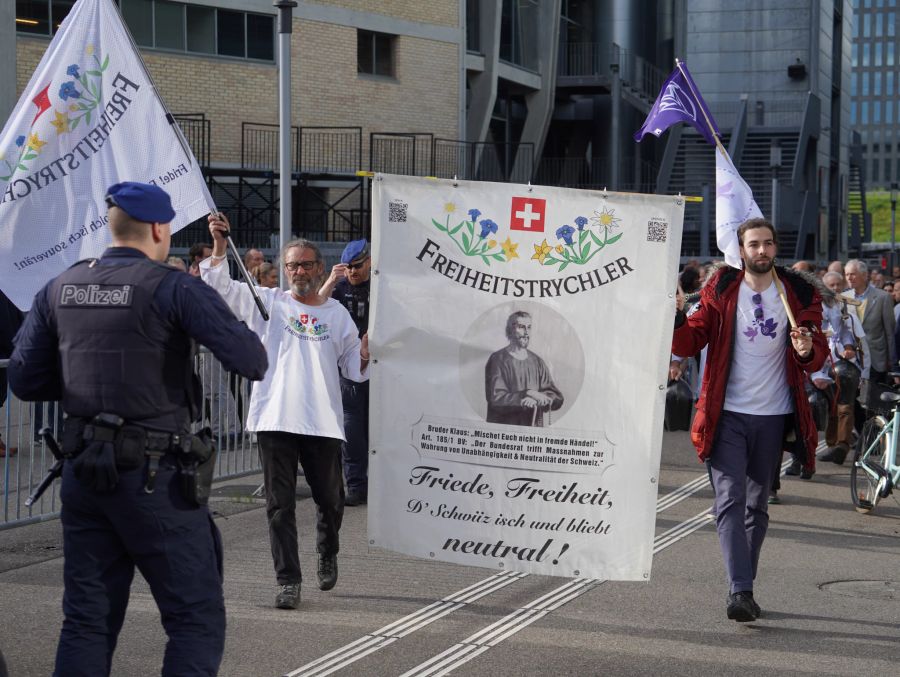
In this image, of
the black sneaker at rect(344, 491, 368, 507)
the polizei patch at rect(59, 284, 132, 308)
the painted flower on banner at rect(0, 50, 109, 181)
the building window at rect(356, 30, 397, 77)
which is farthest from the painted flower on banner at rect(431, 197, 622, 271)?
the building window at rect(356, 30, 397, 77)

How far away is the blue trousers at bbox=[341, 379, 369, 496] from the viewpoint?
10289 mm

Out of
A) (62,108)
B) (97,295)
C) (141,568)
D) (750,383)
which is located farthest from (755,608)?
(62,108)

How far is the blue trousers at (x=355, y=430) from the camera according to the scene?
1029 centimetres

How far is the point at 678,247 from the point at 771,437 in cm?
125

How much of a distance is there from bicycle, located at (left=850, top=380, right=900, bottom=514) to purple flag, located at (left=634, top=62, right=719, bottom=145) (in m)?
3.15

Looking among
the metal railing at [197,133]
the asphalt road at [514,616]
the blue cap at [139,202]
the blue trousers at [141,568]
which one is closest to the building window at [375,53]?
the metal railing at [197,133]

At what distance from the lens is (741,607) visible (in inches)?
258

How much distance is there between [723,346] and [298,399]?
2.20 m

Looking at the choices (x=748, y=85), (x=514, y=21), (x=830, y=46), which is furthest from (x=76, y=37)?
(x=830, y=46)

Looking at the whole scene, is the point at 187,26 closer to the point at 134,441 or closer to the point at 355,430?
the point at 355,430

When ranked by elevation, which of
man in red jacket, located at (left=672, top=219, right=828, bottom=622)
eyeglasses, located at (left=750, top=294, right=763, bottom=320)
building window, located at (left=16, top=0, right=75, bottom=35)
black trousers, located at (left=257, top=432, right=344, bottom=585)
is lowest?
black trousers, located at (left=257, top=432, right=344, bottom=585)

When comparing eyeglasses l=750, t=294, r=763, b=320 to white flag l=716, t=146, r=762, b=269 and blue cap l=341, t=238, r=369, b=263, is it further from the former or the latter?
blue cap l=341, t=238, r=369, b=263

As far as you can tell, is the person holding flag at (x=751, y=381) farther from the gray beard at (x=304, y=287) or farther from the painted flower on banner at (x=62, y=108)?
the painted flower on banner at (x=62, y=108)

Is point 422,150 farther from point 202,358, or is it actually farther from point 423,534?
point 423,534
